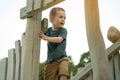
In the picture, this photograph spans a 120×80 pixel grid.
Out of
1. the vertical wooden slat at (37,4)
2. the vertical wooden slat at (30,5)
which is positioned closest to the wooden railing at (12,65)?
the vertical wooden slat at (30,5)

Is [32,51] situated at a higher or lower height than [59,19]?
lower

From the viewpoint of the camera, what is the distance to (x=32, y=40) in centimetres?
352

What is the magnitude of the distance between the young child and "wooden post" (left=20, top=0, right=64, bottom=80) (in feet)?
0.29

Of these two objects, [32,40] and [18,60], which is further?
[18,60]

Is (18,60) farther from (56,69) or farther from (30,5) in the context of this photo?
(30,5)

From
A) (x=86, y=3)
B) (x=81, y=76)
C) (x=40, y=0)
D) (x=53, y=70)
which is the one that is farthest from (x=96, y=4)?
(x=81, y=76)

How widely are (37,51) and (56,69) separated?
0.93 feet

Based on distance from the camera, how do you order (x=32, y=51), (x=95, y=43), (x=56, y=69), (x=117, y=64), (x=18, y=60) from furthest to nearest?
1. (x=117, y=64)
2. (x=18, y=60)
3. (x=56, y=69)
4. (x=32, y=51)
5. (x=95, y=43)

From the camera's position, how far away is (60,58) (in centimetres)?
358

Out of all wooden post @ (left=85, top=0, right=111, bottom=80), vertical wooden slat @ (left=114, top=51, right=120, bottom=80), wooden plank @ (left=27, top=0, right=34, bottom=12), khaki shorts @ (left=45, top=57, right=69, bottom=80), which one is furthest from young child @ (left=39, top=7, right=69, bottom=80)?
vertical wooden slat @ (left=114, top=51, right=120, bottom=80)

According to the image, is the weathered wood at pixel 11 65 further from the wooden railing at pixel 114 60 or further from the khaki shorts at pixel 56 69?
the wooden railing at pixel 114 60

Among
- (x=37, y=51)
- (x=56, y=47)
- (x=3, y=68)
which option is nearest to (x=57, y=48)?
(x=56, y=47)

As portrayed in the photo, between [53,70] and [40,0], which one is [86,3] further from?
[53,70]

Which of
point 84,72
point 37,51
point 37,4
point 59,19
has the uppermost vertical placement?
point 37,4
